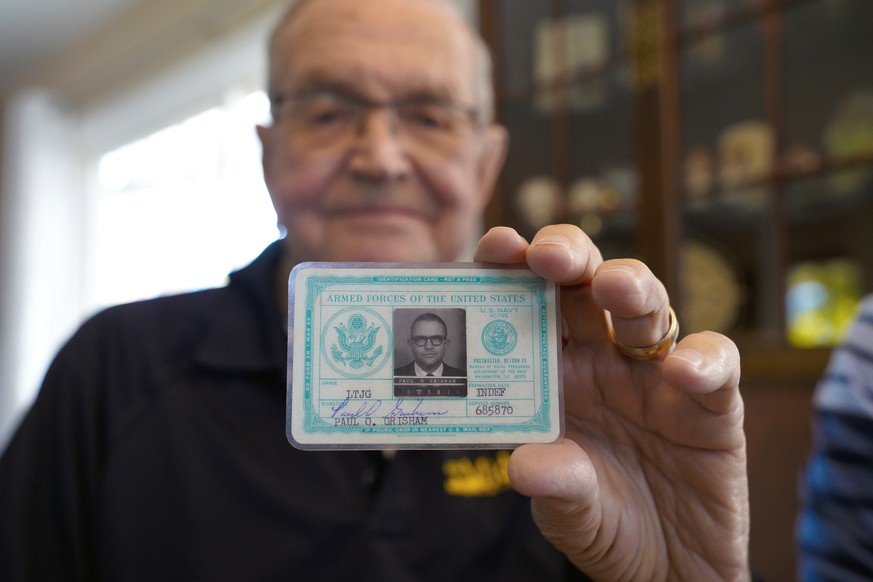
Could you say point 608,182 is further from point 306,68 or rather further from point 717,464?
point 717,464

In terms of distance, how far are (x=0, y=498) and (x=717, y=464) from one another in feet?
→ 3.12

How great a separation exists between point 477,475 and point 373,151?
20.2 inches

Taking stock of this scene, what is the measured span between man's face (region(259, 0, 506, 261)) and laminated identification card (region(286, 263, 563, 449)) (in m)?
0.29

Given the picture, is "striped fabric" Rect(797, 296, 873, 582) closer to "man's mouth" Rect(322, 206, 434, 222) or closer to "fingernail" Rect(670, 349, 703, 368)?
"fingernail" Rect(670, 349, 703, 368)

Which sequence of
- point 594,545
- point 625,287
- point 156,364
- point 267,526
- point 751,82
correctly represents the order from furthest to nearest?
point 751,82, point 156,364, point 267,526, point 594,545, point 625,287

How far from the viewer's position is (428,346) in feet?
2.38

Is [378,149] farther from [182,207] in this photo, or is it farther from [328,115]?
[182,207]

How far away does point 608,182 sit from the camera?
2092mm

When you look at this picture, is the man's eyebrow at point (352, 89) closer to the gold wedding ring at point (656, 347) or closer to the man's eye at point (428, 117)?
the man's eye at point (428, 117)

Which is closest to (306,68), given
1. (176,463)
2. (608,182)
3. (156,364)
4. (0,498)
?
(156,364)

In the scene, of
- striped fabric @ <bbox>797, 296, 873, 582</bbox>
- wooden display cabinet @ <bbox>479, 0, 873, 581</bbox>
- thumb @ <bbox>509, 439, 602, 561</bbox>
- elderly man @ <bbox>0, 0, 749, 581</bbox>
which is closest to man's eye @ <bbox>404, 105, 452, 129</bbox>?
elderly man @ <bbox>0, 0, 749, 581</bbox>

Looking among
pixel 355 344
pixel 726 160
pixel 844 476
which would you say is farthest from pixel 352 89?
pixel 726 160

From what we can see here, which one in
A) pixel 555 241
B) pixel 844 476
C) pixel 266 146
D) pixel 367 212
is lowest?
pixel 844 476

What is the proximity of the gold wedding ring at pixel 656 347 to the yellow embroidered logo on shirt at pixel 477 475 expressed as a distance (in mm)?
366
